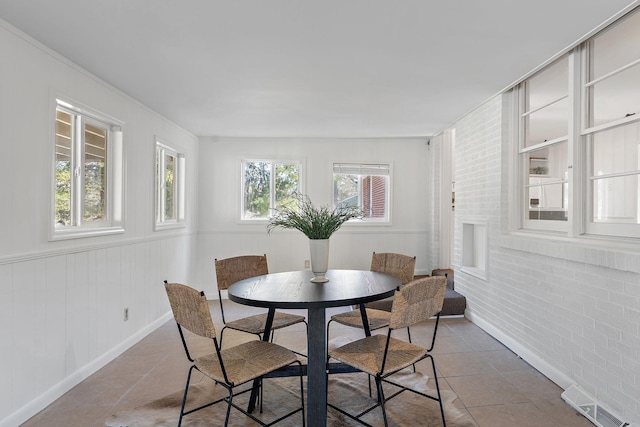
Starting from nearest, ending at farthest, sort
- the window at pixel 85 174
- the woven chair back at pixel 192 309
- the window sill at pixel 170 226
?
1. the woven chair back at pixel 192 309
2. the window at pixel 85 174
3. the window sill at pixel 170 226

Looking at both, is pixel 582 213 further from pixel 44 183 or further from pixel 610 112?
pixel 44 183

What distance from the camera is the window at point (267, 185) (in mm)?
5574

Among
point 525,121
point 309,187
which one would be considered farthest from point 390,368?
point 309,187

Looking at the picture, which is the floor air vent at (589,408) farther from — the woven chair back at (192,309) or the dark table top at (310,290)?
the woven chair back at (192,309)

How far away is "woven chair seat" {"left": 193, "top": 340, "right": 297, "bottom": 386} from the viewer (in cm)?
184

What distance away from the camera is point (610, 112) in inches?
95.3

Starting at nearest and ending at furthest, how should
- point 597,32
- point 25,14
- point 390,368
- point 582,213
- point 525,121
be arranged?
point 390,368 → point 25,14 → point 597,32 → point 582,213 → point 525,121

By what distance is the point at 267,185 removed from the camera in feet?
18.3

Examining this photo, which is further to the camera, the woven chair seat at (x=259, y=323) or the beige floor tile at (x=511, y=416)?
the woven chair seat at (x=259, y=323)

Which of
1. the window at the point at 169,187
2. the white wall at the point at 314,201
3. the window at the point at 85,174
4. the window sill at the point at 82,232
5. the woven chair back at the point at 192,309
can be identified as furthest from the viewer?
the white wall at the point at 314,201

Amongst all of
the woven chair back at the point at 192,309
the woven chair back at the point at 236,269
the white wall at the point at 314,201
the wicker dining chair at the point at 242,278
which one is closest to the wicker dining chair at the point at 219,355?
the woven chair back at the point at 192,309

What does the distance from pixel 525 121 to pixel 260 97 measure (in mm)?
2450

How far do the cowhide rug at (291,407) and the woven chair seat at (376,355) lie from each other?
463 mm

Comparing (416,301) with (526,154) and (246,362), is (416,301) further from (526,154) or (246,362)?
(526,154)
